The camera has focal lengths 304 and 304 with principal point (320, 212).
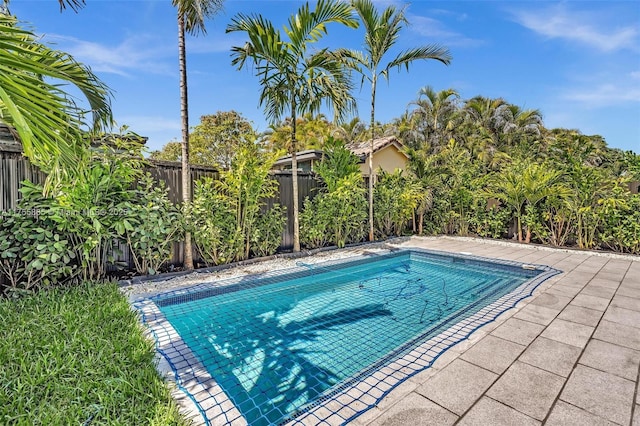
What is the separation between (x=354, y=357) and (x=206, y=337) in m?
1.62

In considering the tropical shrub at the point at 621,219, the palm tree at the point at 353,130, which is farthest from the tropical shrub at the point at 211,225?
the palm tree at the point at 353,130

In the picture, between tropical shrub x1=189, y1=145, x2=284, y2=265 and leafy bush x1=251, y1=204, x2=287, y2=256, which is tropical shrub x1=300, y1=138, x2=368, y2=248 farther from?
tropical shrub x1=189, y1=145, x2=284, y2=265

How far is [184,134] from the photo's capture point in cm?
533

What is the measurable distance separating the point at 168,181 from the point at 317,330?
3816 millimetres

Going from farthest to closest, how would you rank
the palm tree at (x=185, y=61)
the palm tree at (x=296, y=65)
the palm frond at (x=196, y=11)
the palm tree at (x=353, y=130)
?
the palm tree at (x=353, y=130) < the palm tree at (x=296, y=65) < the palm tree at (x=185, y=61) < the palm frond at (x=196, y=11)

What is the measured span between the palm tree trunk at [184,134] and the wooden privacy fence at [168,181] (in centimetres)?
26

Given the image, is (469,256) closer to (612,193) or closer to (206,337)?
(612,193)

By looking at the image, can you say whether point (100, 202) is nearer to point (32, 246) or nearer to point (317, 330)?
point (32, 246)

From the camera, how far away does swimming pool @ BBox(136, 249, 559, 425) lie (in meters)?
2.17

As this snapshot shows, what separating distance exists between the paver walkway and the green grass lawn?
141 cm

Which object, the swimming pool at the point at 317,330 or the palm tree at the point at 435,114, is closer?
the swimming pool at the point at 317,330

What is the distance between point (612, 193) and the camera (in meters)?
6.95

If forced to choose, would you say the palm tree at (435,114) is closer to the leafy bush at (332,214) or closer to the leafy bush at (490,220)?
the leafy bush at (490,220)

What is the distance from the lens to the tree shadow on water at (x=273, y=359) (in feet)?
7.46
